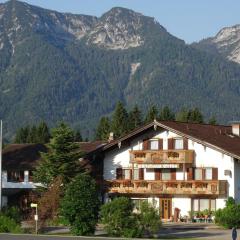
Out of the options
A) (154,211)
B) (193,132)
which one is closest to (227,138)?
(193,132)

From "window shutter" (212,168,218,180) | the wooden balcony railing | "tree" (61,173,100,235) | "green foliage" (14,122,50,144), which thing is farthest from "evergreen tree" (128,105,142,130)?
"tree" (61,173,100,235)

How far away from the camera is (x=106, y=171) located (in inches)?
2844

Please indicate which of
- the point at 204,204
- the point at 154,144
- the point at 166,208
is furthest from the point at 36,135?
the point at 204,204

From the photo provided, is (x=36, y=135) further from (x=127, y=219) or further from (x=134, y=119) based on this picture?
(x=127, y=219)

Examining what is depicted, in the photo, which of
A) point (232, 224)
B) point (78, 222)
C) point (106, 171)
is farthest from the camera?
point (106, 171)

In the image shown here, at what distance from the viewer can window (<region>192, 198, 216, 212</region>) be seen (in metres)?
66.0

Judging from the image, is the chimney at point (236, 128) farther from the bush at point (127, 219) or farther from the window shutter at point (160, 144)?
the bush at point (127, 219)

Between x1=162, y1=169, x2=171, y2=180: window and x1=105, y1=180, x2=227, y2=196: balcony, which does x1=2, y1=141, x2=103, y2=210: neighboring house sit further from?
x1=162, y1=169, x2=171, y2=180: window

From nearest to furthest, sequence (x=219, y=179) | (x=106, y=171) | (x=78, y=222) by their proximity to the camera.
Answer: (x=78, y=222) < (x=219, y=179) < (x=106, y=171)

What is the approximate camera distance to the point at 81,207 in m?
51.2

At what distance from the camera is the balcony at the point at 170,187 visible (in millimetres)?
64688

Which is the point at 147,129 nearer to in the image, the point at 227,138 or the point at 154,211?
the point at 227,138

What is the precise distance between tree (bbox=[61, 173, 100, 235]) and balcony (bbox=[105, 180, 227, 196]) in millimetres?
15309

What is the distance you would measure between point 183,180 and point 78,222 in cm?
1778
